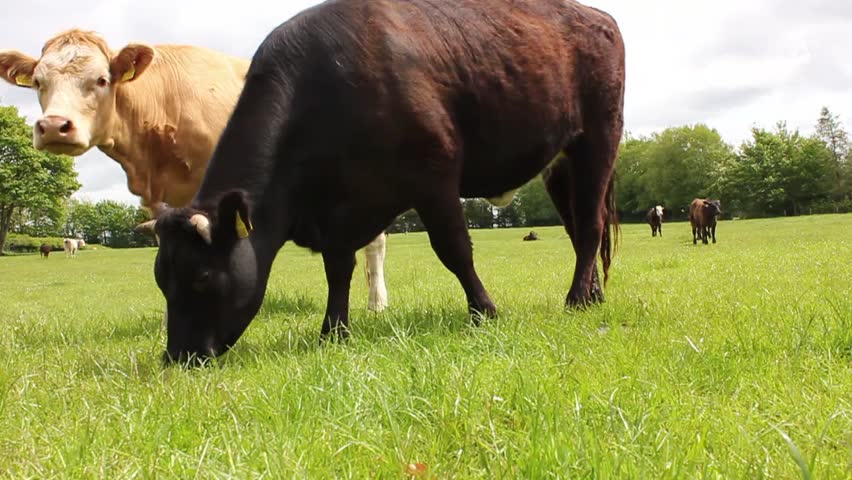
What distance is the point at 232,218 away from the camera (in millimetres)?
3844

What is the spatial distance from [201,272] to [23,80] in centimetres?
383

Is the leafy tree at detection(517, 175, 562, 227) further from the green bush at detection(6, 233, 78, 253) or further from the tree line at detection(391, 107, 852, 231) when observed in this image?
the green bush at detection(6, 233, 78, 253)

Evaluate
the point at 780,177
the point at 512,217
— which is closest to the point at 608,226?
the point at 780,177

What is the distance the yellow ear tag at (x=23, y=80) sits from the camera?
5.87 metres

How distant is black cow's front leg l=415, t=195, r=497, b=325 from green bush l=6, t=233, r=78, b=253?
7661 centimetres

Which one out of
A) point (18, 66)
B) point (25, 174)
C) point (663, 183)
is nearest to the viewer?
point (18, 66)

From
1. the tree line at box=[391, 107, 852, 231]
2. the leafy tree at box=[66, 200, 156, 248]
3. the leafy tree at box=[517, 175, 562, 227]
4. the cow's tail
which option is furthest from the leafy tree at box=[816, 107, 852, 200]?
the leafy tree at box=[66, 200, 156, 248]

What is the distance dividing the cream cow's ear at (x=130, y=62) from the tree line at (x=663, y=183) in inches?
1533

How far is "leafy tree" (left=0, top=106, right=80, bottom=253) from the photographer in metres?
50.0

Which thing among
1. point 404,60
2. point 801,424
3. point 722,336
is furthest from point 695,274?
point 801,424

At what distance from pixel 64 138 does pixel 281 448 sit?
4.63 meters

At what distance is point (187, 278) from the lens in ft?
12.4

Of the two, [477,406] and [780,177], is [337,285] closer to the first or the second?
[477,406]

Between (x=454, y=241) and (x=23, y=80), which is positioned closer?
(x=454, y=241)
